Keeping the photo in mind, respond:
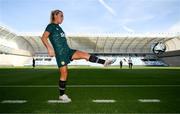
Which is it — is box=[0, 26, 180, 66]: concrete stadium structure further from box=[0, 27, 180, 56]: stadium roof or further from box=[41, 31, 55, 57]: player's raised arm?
box=[41, 31, 55, 57]: player's raised arm

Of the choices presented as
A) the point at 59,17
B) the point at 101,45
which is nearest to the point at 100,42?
the point at 101,45

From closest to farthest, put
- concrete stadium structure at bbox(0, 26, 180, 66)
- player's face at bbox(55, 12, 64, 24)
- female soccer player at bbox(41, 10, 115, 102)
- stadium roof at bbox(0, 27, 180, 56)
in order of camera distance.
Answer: female soccer player at bbox(41, 10, 115, 102), player's face at bbox(55, 12, 64, 24), concrete stadium structure at bbox(0, 26, 180, 66), stadium roof at bbox(0, 27, 180, 56)

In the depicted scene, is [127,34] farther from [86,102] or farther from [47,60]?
[86,102]

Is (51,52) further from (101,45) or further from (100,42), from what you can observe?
(101,45)

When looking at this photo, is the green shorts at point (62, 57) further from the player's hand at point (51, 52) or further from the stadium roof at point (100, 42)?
the stadium roof at point (100, 42)

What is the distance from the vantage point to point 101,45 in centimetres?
10894

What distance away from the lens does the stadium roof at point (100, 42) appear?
9504 centimetres

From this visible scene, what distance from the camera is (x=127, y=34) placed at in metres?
96.6

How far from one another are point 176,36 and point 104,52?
28.1 metres

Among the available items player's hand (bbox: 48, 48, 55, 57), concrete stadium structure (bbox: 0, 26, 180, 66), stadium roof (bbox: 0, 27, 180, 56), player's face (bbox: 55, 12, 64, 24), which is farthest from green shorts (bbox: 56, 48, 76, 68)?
stadium roof (bbox: 0, 27, 180, 56)

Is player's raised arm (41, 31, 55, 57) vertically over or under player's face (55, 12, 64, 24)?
under

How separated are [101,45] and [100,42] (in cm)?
436

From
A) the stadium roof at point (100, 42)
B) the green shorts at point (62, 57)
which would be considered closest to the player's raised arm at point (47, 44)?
the green shorts at point (62, 57)

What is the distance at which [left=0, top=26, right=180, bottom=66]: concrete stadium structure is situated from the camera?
297ft
